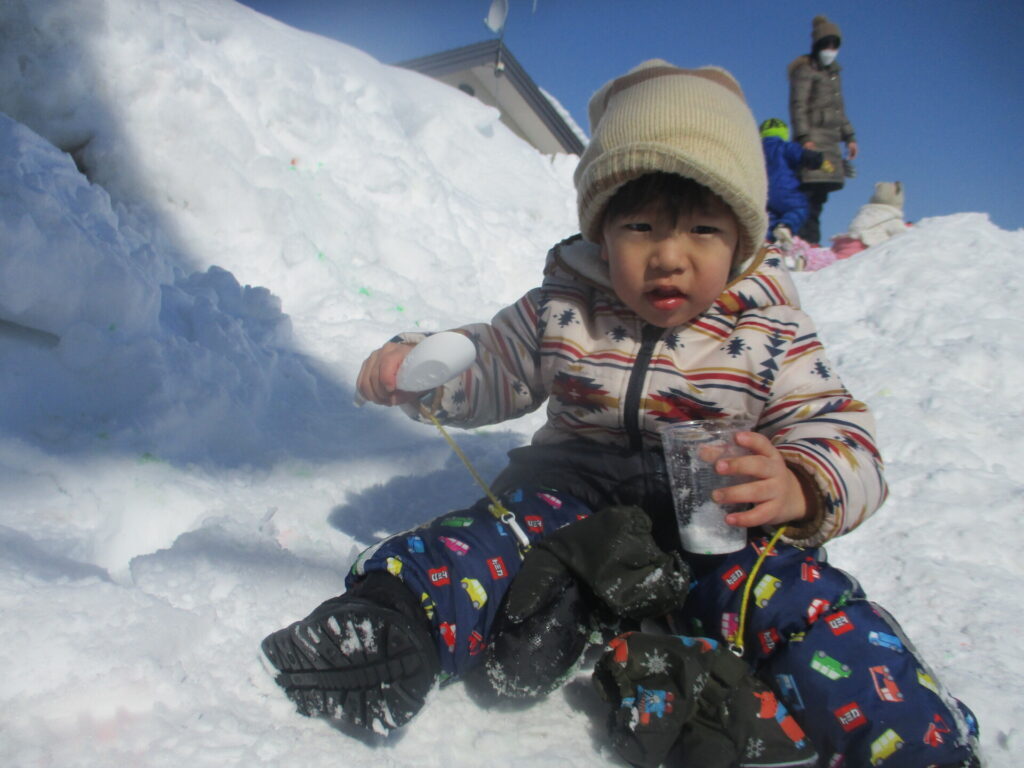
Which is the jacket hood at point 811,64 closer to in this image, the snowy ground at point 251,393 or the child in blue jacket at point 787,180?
the child in blue jacket at point 787,180

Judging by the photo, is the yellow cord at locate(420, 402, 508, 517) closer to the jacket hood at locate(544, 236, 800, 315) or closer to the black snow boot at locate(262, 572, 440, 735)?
the black snow boot at locate(262, 572, 440, 735)

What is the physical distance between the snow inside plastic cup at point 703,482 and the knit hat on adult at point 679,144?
516mm

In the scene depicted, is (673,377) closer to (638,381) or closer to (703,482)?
(638,381)

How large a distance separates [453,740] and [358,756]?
0.18 m

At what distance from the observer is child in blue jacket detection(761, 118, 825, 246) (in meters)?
6.90

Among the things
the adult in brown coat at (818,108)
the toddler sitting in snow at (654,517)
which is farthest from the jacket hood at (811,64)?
the toddler sitting in snow at (654,517)

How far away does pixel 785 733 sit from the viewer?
118 centimetres

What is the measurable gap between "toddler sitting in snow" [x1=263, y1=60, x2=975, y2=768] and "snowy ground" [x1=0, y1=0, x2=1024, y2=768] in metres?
0.16

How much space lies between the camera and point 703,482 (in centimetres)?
138

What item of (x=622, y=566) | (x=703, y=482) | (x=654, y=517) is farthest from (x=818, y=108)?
(x=622, y=566)

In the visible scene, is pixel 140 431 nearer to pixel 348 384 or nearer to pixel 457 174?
pixel 348 384

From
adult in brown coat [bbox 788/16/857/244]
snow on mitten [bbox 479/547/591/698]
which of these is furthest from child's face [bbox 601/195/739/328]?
adult in brown coat [bbox 788/16/857/244]

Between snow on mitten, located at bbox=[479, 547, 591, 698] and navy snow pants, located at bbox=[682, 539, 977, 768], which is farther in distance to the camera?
snow on mitten, located at bbox=[479, 547, 591, 698]

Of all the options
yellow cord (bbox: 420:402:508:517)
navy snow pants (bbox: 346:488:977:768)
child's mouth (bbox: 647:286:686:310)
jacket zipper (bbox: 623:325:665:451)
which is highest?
child's mouth (bbox: 647:286:686:310)
